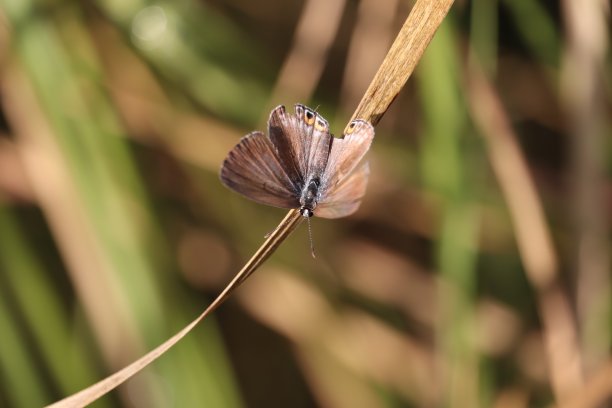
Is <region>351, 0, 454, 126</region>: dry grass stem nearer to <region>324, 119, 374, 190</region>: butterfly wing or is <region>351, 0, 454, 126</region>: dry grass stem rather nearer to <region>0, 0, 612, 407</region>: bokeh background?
<region>324, 119, 374, 190</region>: butterfly wing

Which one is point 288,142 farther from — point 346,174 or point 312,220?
point 312,220

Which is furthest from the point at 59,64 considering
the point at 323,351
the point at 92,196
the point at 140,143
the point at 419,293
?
the point at 419,293

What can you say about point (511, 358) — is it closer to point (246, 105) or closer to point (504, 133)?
point (504, 133)

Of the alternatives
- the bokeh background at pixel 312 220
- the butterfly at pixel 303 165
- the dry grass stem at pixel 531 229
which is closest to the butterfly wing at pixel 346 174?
the butterfly at pixel 303 165

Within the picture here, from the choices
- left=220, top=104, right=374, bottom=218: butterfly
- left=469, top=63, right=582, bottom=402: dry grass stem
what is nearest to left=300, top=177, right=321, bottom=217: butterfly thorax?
left=220, top=104, right=374, bottom=218: butterfly

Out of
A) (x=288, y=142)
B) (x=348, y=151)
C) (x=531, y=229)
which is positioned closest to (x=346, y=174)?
(x=348, y=151)

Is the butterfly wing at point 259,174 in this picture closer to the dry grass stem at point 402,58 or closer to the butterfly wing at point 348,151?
the butterfly wing at point 348,151
